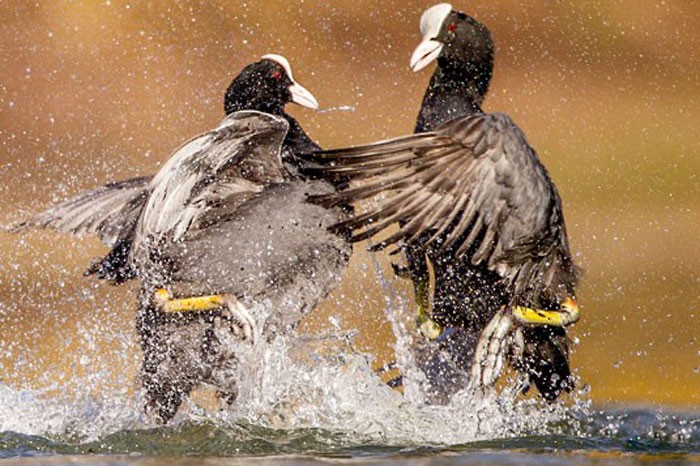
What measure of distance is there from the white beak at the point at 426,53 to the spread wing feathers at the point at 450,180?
2.43 ft

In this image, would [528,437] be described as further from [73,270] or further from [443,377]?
[73,270]

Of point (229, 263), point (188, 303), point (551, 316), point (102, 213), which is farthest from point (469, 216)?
point (102, 213)

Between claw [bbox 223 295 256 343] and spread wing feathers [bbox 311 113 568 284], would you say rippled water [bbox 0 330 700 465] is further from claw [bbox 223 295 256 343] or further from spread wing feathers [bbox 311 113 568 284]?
spread wing feathers [bbox 311 113 568 284]

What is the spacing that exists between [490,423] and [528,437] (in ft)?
0.49

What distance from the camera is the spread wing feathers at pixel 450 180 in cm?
666

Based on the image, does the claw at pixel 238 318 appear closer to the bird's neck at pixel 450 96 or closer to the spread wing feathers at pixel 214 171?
the spread wing feathers at pixel 214 171

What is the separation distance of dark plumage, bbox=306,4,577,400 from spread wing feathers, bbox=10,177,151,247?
129 cm

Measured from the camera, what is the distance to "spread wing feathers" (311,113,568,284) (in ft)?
21.9

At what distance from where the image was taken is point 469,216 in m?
6.71

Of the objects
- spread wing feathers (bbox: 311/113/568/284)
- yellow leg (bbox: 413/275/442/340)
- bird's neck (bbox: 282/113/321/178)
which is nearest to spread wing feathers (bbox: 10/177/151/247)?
bird's neck (bbox: 282/113/321/178)

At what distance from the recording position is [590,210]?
395 inches

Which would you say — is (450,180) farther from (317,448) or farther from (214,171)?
(317,448)

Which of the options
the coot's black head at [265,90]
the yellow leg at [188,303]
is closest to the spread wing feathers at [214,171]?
the yellow leg at [188,303]

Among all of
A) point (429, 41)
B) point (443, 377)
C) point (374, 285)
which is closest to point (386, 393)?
point (443, 377)
